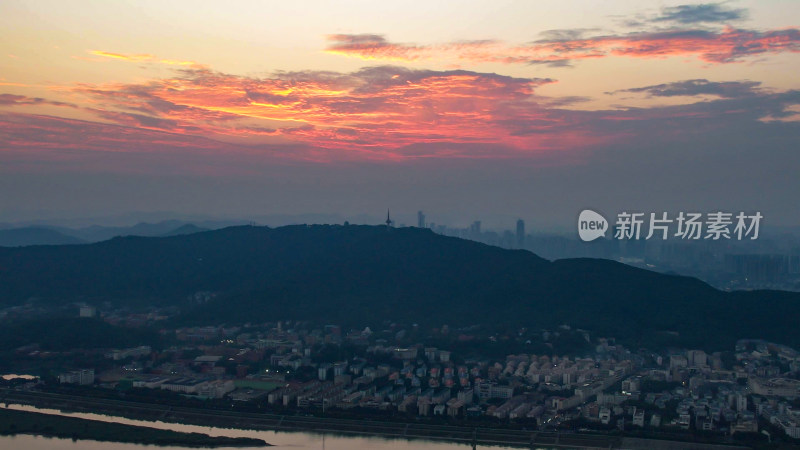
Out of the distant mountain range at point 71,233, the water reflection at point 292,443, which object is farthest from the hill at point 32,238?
the water reflection at point 292,443

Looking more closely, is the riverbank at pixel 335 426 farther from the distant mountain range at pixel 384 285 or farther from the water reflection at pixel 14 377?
the distant mountain range at pixel 384 285

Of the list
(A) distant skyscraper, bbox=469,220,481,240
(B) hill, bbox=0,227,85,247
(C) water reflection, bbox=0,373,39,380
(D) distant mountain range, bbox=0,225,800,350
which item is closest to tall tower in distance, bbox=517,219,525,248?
(A) distant skyscraper, bbox=469,220,481,240

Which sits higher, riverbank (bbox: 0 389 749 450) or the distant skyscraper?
the distant skyscraper

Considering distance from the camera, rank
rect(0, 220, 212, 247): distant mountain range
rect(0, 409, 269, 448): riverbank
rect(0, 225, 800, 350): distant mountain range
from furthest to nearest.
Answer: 1. rect(0, 220, 212, 247): distant mountain range
2. rect(0, 225, 800, 350): distant mountain range
3. rect(0, 409, 269, 448): riverbank

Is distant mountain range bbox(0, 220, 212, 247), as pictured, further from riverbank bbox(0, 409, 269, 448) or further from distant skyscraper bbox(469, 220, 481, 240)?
riverbank bbox(0, 409, 269, 448)

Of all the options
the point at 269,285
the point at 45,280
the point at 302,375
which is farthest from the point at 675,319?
the point at 45,280

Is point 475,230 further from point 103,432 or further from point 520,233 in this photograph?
point 103,432

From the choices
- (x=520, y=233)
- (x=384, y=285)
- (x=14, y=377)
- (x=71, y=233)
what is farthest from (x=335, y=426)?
(x=71, y=233)
